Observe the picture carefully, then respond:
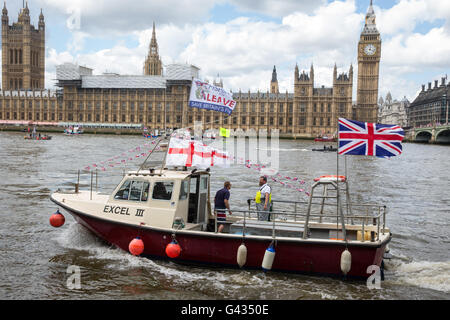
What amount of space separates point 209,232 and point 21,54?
147589 millimetres

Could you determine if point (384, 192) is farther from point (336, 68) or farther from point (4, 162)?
point (336, 68)

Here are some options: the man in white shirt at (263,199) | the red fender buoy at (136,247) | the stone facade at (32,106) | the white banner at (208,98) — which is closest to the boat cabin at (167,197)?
the red fender buoy at (136,247)

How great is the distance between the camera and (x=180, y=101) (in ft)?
363

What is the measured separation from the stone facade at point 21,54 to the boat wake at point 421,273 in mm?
142330

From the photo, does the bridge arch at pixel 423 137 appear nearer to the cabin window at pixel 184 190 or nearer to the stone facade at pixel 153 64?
the stone facade at pixel 153 64

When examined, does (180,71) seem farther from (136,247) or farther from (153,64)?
(136,247)

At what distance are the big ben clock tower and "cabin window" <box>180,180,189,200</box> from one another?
10369 cm

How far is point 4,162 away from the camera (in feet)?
108

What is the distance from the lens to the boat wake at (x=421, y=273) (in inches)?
413

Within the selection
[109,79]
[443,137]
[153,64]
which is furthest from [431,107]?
[109,79]

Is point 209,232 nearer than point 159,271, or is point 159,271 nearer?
point 209,232

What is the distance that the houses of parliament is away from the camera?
106 meters

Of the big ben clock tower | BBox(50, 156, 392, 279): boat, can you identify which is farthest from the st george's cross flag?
the big ben clock tower

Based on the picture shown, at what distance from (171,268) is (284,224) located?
298 centimetres
